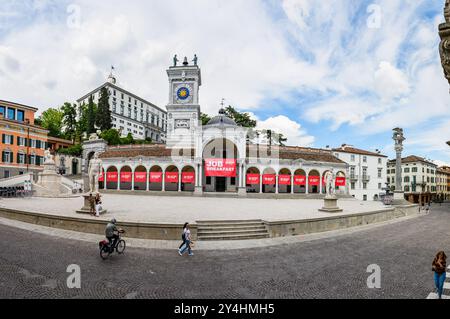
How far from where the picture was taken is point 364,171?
5191 cm

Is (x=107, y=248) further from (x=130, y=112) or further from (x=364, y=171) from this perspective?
(x=130, y=112)

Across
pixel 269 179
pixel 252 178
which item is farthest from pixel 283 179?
pixel 252 178

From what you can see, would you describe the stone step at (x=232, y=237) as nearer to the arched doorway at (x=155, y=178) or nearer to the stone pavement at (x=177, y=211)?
the stone pavement at (x=177, y=211)

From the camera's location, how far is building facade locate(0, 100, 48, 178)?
39875 mm

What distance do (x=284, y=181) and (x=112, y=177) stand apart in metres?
26.9

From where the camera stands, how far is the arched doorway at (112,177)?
38.0m

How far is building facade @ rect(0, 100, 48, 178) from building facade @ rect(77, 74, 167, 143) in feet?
92.3

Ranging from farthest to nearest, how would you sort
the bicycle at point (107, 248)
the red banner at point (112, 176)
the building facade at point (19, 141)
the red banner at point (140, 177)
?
the building facade at point (19, 141) → the red banner at point (112, 176) → the red banner at point (140, 177) → the bicycle at point (107, 248)

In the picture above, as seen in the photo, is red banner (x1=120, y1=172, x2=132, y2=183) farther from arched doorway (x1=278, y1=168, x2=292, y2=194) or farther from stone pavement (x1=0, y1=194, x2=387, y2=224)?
arched doorway (x1=278, y1=168, x2=292, y2=194)

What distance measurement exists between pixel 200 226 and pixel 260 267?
16.5 ft

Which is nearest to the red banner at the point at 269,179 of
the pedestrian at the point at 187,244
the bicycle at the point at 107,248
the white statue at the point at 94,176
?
the white statue at the point at 94,176

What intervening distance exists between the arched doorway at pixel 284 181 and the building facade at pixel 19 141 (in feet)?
142
